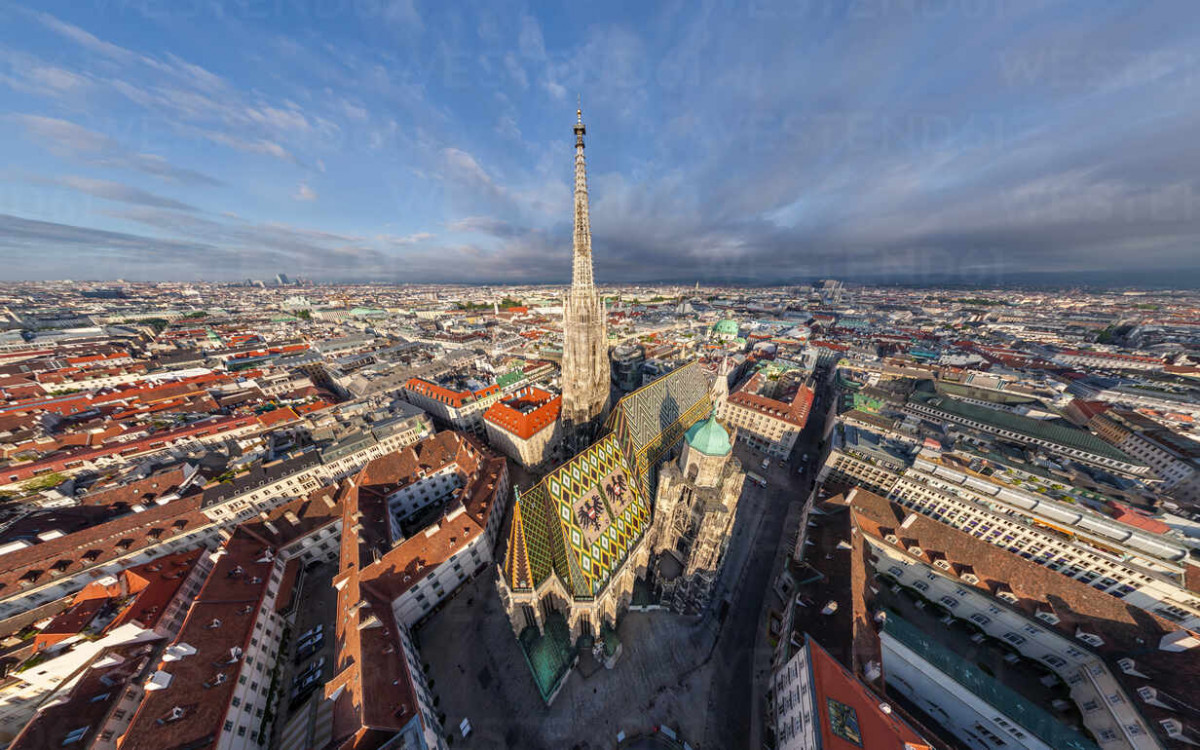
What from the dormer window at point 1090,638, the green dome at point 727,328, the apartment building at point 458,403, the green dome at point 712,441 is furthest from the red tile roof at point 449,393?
the green dome at point 727,328

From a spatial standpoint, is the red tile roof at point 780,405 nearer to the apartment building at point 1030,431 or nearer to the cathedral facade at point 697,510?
the apartment building at point 1030,431

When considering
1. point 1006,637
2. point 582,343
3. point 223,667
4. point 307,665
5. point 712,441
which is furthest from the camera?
point 582,343

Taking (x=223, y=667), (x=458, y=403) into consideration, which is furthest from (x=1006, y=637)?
(x=458, y=403)

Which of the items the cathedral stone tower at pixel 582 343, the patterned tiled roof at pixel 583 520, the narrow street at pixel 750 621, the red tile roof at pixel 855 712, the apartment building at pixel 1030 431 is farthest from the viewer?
the apartment building at pixel 1030 431

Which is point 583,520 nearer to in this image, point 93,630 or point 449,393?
point 93,630

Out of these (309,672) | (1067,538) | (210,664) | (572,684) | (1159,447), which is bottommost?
(309,672)

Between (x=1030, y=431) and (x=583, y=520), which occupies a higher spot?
(x=583, y=520)
